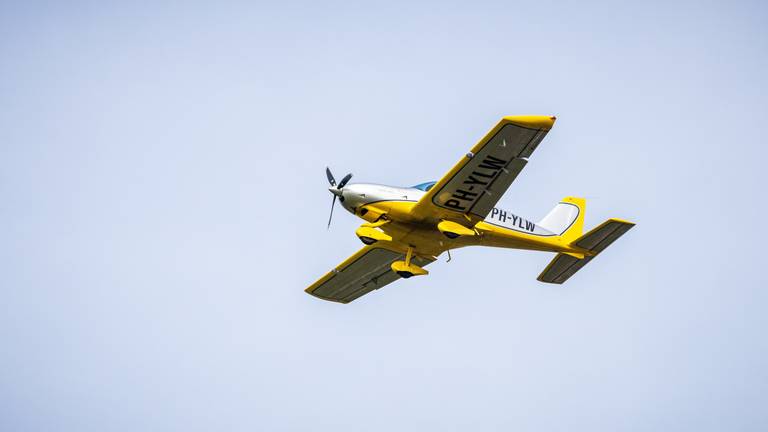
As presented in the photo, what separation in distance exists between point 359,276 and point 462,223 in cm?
572

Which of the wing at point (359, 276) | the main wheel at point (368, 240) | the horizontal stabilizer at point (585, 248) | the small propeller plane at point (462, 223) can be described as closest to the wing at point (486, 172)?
the small propeller plane at point (462, 223)

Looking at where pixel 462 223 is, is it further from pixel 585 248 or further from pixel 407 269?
pixel 585 248

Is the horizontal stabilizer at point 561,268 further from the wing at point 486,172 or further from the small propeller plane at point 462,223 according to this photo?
the wing at point 486,172

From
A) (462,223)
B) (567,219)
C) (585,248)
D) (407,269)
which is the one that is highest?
(567,219)

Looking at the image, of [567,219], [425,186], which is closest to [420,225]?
[425,186]

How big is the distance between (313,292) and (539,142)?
35.4 ft

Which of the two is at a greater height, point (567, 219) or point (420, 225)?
point (567, 219)

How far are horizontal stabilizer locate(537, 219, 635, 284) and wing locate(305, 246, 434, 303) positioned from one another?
13.0ft

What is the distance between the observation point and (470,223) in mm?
23125

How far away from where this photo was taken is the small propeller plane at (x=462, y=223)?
68.6 feet

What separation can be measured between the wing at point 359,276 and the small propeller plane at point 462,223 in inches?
1.3

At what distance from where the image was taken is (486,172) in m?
21.5

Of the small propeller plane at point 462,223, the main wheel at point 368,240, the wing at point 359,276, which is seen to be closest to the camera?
the small propeller plane at point 462,223

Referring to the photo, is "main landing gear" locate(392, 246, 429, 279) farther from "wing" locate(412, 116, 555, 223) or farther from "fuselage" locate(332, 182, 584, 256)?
"wing" locate(412, 116, 555, 223)
